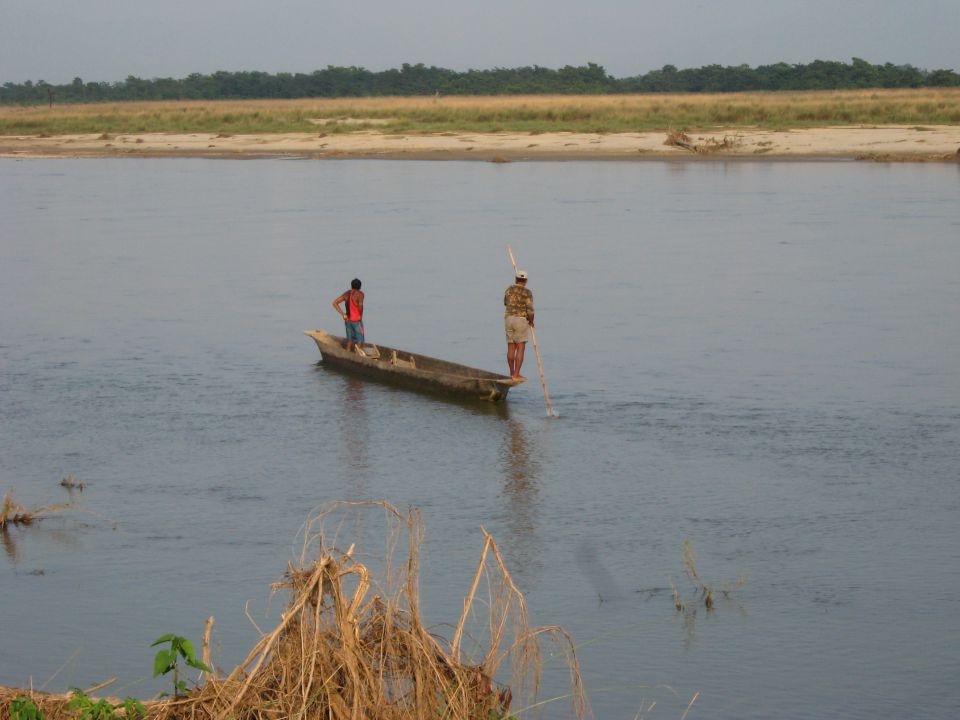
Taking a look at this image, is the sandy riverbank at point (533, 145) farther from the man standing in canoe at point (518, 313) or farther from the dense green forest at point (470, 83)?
the dense green forest at point (470, 83)

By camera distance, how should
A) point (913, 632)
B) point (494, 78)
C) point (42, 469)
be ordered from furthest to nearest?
point (494, 78) → point (42, 469) → point (913, 632)

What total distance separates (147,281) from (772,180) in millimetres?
25179

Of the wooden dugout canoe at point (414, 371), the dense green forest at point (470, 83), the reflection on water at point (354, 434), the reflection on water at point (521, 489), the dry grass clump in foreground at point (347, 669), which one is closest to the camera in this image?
the dry grass clump in foreground at point (347, 669)

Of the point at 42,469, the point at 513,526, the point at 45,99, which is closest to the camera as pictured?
the point at 513,526

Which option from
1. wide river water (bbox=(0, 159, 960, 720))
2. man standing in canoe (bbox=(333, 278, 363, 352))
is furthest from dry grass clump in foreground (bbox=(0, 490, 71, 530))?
Answer: man standing in canoe (bbox=(333, 278, 363, 352))

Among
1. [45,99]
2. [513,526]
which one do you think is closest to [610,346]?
[513,526]

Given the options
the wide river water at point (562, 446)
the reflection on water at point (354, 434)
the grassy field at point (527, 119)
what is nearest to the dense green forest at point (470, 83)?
the grassy field at point (527, 119)

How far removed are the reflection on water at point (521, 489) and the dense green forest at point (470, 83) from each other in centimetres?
11662

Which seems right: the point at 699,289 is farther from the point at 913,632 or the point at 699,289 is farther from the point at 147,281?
the point at 913,632

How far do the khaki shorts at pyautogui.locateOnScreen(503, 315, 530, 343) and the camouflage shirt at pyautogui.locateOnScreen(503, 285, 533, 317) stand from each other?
0.21ft

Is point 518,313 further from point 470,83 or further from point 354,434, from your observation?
point 470,83

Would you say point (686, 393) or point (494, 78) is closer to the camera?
point (686, 393)

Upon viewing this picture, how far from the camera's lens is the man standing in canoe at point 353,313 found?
19.2 metres

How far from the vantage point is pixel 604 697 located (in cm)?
902
